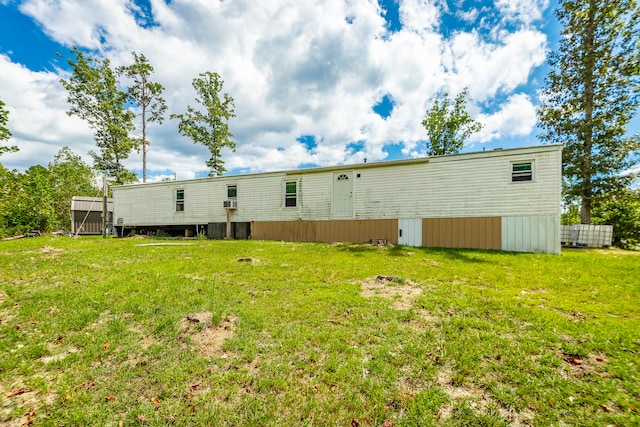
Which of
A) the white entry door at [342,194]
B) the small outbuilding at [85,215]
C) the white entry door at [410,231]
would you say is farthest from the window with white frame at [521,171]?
the small outbuilding at [85,215]

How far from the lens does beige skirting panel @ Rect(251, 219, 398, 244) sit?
476 inches

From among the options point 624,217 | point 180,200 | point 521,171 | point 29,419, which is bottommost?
point 29,419

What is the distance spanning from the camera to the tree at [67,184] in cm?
2814

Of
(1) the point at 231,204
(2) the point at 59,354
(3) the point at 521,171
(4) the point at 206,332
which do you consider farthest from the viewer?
(1) the point at 231,204

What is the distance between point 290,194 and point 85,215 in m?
20.8

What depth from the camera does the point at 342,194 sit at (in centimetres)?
1304

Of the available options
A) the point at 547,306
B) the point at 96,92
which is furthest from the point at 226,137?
the point at 547,306

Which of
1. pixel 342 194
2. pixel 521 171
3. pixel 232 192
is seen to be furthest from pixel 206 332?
pixel 232 192

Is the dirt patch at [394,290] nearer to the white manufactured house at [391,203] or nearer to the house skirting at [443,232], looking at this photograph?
the house skirting at [443,232]

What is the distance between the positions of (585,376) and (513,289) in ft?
9.34

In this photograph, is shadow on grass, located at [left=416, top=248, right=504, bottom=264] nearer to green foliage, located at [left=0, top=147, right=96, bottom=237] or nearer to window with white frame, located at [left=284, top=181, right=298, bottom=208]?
window with white frame, located at [left=284, top=181, right=298, bottom=208]

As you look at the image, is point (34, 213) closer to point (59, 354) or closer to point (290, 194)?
point (290, 194)

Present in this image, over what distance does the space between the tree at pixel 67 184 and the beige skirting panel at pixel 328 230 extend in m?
25.1

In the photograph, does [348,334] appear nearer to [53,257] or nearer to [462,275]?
[462,275]
